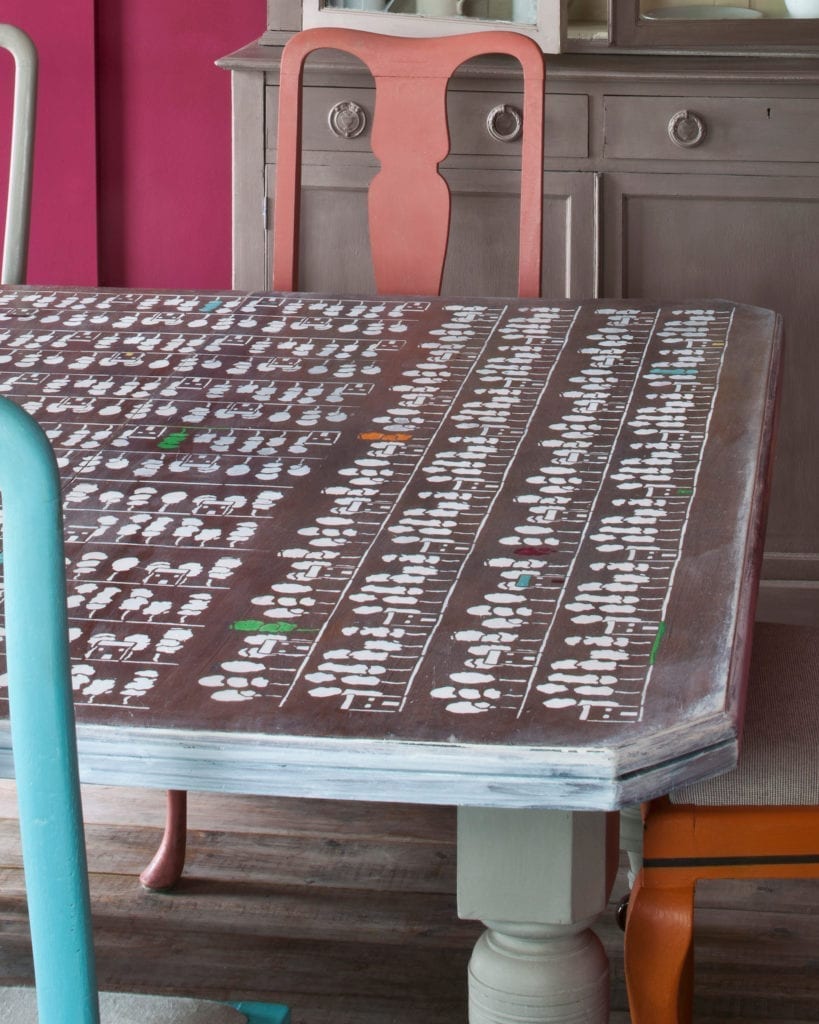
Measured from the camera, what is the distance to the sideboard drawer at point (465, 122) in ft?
8.85

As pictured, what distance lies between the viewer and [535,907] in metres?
0.93

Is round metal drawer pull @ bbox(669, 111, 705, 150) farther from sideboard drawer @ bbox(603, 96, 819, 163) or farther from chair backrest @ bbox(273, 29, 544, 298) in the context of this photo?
chair backrest @ bbox(273, 29, 544, 298)

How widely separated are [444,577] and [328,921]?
0.96m

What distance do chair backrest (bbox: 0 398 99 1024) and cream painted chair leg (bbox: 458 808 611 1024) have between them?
259 millimetres

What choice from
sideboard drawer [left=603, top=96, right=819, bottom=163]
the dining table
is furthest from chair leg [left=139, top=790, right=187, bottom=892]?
sideboard drawer [left=603, top=96, right=819, bottom=163]

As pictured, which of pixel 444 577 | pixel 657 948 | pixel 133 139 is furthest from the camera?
pixel 133 139

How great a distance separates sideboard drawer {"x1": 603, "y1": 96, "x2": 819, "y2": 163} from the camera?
2658mm

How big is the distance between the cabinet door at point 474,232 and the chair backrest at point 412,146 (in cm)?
55

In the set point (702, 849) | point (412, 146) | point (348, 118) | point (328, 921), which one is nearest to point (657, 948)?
point (702, 849)

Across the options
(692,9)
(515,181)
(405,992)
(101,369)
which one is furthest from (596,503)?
(692,9)

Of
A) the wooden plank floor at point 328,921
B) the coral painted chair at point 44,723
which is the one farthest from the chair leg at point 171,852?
the coral painted chair at point 44,723

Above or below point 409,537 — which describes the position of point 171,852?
below

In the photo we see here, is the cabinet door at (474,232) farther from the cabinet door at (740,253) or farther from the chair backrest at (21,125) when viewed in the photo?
the chair backrest at (21,125)

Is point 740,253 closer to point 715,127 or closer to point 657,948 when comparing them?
point 715,127
